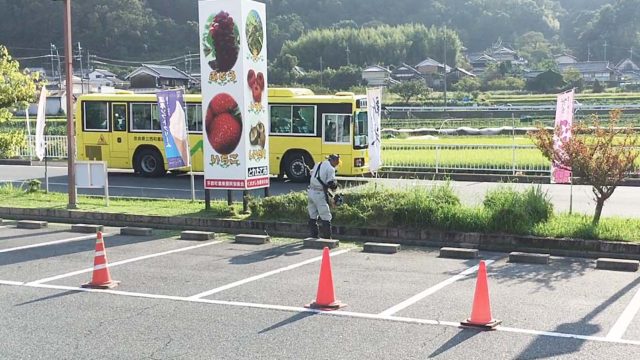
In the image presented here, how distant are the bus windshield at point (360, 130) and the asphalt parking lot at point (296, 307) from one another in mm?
9843

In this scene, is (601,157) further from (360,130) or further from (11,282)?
(360,130)

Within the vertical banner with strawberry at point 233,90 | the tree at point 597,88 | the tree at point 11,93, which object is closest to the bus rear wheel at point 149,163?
the tree at point 11,93

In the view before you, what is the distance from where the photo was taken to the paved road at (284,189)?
15125mm

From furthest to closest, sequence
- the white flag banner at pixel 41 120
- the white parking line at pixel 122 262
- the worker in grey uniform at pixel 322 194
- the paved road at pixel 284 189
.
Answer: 1. the white flag banner at pixel 41 120
2. the paved road at pixel 284 189
3. the worker in grey uniform at pixel 322 194
4. the white parking line at pixel 122 262

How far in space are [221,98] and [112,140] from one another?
1120cm

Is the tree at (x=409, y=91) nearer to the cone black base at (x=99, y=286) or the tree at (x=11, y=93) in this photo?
the tree at (x=11, y=93)

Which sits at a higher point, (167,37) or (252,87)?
(167,37)

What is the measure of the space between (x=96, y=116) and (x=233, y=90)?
11.8m

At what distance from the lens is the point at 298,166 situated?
69.5 feet

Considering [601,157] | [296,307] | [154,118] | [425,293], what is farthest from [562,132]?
[154,118]

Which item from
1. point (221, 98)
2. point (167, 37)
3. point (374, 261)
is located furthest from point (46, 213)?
point (167, 37)

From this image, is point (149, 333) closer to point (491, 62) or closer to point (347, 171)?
point (347, 171)

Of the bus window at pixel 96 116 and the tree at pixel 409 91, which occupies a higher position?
the tree at pixel 409 91

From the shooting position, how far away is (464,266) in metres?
9.61
